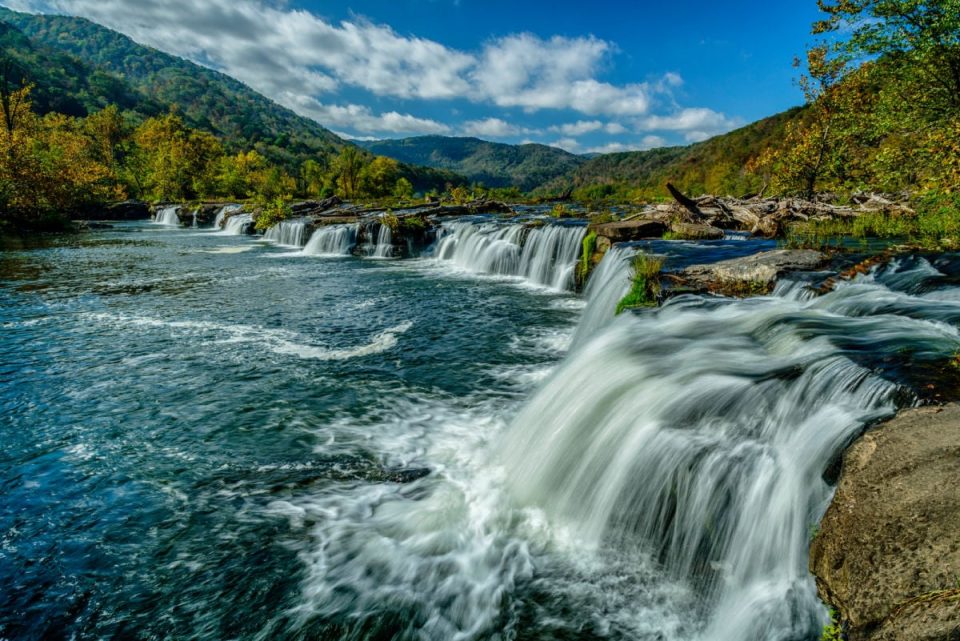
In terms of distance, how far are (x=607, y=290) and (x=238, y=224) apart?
4206cm

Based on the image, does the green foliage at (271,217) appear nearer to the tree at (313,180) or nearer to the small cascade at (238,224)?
the small cascade at (238,224)

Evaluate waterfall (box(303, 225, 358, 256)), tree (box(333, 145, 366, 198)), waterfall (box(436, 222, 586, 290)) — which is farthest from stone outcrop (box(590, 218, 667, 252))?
tree (box(333, 145, 366, 198))

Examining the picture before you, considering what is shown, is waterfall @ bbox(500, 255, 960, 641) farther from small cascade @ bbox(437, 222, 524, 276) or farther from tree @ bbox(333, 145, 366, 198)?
tree @ bbox(333, 145, 366, 198)

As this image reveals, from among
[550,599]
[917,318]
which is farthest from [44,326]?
[917,318]

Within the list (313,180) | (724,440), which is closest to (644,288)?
(724,440)

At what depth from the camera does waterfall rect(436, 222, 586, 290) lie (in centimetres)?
1884

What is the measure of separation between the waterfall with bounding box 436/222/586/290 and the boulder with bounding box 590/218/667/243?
5.64 feet

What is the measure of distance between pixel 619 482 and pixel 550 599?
1.40 meters

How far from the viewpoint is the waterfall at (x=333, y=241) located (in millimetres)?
28469

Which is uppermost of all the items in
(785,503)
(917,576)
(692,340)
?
(692,340)

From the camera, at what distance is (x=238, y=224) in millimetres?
43844

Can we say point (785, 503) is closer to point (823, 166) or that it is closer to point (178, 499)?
point (178, 499)

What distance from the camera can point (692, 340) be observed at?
692 centimetres

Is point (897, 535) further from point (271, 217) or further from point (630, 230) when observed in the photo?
point (271, 217)
